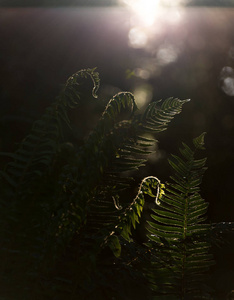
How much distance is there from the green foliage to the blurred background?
1.33ft

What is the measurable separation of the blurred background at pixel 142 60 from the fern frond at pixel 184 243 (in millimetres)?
464

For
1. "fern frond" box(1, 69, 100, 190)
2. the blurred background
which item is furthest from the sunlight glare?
"fern frond" box(1, 69, 100, 190)

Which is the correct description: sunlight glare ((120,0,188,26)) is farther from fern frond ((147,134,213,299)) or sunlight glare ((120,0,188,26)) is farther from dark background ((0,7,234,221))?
fern frond ((147,134,213,299))

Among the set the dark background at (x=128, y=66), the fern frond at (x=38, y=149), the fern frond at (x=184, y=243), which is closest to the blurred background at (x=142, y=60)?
the dark background at (x=128, y=66)

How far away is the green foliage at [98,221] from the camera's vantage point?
0.55m

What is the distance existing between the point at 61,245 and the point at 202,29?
1957 mm

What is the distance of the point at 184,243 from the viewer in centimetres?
58

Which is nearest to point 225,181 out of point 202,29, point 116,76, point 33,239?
point 116,76

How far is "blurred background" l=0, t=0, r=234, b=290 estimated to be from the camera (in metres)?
1.27

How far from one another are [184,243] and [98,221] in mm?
155

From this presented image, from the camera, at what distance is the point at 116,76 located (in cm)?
146

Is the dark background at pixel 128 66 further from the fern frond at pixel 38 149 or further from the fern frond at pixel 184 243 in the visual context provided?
the fern frond at pixel 184 243

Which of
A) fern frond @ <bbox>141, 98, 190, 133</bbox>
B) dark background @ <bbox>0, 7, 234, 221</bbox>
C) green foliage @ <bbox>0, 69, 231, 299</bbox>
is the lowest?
green foliage @ <bbox>0, 69, 231, 299</bbox>

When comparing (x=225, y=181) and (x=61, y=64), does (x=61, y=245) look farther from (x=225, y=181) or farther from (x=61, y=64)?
(x=225, y=181)
